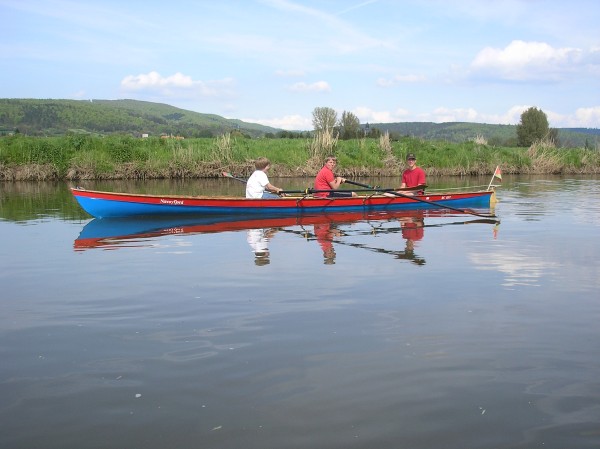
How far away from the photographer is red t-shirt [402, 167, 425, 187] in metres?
17.5

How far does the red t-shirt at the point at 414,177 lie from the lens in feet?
57.5

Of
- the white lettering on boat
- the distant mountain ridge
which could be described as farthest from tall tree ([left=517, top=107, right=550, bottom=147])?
the white lettering on boat

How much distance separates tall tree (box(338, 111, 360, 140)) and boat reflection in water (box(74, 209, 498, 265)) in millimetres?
28436

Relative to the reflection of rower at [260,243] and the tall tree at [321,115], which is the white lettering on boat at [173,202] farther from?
the tall tree at [321,115]

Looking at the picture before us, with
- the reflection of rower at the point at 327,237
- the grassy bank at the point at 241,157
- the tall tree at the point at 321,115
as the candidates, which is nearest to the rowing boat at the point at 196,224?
the reflection of rower at the point at 327,237

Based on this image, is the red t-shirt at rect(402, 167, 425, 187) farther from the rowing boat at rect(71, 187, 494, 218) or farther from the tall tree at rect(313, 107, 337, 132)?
the tall tree at rect(313, 107, 337, 132)

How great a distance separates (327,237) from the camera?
1259cm

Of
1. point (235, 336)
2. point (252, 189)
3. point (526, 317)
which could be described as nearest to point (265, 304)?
point (235, 336)

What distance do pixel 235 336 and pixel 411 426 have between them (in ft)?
7.41

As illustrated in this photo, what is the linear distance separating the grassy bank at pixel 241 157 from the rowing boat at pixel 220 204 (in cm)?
1759

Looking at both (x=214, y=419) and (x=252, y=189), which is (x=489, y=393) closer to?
(x=214, y=419)

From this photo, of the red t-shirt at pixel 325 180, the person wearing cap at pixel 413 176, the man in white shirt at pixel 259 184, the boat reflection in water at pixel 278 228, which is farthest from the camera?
the person wearing cap at pixel 413 176

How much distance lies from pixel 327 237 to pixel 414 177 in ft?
19.6

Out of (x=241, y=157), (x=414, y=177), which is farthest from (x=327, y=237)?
(x=241, y=157)
